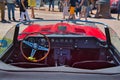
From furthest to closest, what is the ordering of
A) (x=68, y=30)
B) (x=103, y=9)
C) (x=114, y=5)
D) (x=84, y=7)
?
(x=114, y=5)
(x=103, y=9)
(x=84, y=7)
(x=68, y=30)

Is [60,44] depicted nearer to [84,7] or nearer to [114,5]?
[84,7]

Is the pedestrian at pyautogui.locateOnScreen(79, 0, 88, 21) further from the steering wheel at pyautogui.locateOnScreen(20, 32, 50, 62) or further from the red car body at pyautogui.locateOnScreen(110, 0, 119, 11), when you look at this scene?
the steering wheel at pyautogui.locateOnScreen(20, 32, 50, 62)

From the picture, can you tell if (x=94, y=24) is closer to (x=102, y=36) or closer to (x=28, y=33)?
(x=102, y=36)

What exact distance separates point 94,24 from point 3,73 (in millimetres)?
2068

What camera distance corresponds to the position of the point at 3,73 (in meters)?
3.37

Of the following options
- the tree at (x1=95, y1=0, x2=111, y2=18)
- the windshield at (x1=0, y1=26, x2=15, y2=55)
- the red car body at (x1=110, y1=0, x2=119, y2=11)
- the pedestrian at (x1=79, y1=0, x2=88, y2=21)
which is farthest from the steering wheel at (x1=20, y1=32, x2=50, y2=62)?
the red car body at (x1=110, y1=0, x2=119, y2=11)

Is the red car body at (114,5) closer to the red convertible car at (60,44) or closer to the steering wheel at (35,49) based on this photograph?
the red convertible car at (60,44)

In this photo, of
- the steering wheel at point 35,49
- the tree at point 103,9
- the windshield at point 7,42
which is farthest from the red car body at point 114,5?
the windshield at point 7,42

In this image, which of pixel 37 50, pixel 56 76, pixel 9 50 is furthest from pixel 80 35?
pixel 56 76

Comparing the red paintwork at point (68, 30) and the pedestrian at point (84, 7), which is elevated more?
the red paintwork at point (68, 30)

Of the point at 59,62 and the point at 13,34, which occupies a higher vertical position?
the point at 13,34

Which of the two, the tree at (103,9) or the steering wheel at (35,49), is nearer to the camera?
the steering wheel at (35,49)

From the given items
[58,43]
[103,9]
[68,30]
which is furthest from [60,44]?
[103,9]

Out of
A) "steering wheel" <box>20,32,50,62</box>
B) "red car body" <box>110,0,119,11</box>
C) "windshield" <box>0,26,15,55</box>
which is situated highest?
"windshield" <box>0,26,15,55</box>
